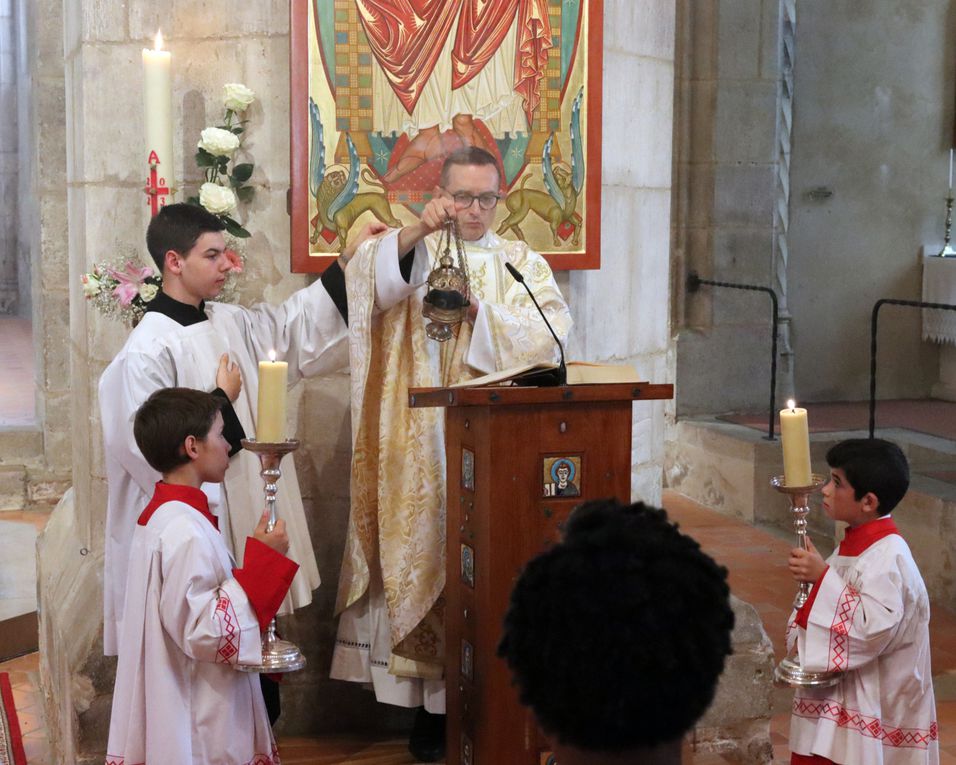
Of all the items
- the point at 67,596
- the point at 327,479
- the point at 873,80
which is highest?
the point at 873,80

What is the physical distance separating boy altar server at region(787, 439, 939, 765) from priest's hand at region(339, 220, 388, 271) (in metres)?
1.40

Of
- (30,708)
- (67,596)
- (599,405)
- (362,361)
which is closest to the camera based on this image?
(599,405)

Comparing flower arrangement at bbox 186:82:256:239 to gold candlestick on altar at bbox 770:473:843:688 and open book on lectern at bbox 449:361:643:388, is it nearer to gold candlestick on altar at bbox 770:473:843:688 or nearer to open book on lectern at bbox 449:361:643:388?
open book on lectern at bbox 449:361:643:388

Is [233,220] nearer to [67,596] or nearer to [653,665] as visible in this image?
[67,596]

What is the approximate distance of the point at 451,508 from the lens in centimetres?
333

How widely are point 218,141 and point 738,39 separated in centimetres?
511

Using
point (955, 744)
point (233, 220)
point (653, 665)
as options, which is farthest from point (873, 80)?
point (653, 665)

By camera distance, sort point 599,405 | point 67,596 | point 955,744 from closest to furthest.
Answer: point 599,405, point 67,596, point 955,744

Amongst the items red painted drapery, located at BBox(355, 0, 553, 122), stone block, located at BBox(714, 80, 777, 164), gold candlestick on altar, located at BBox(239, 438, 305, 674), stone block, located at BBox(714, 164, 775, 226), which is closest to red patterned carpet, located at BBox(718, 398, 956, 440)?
stone block, located at BBox(714, 164, 775, 226)

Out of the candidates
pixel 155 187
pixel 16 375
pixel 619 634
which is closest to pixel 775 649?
pixel 155 187

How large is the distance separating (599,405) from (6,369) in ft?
28.1

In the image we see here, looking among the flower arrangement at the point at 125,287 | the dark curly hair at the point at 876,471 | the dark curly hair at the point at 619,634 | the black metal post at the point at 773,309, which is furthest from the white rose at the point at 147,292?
the black metal post at the point at 773,309

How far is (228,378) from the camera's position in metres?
3.37

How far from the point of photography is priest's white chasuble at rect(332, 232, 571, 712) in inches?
146
